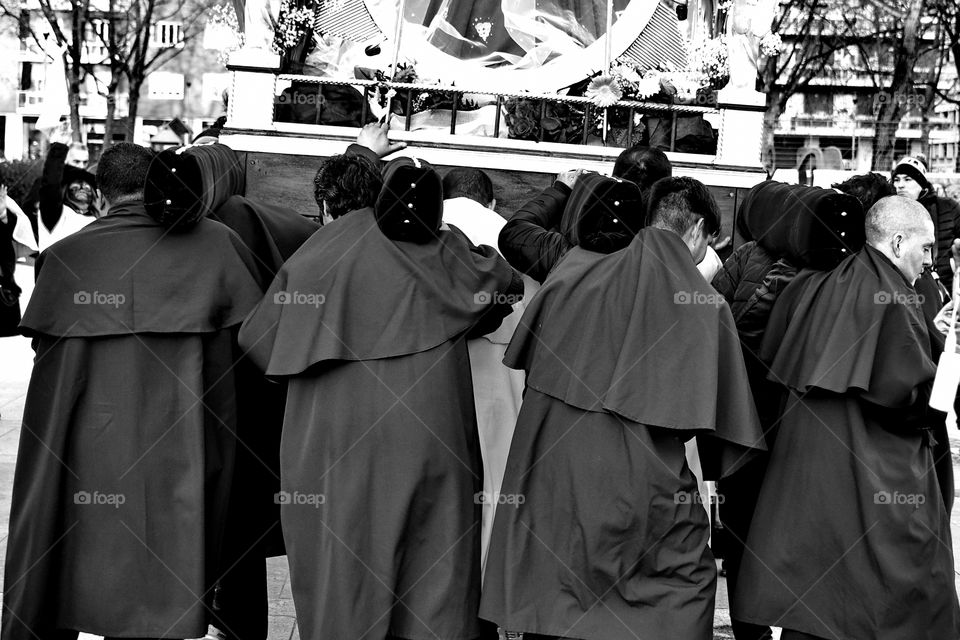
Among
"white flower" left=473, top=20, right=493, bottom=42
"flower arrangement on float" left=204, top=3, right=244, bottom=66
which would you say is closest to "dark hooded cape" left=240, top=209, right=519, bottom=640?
"flower arrangement on float" left=204, top=3, right=244, bottom=66

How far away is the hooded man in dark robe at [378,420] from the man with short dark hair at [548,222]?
23.4 inches

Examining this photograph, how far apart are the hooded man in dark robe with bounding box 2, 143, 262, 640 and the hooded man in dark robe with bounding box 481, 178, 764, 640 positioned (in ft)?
3.50

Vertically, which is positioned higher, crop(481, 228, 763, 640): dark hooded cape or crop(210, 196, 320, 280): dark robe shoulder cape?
crop(210, 196, 320, 280): dark robe shoulder cape

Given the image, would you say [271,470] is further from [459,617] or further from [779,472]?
[779,472]

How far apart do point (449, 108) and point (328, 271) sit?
10.1ft

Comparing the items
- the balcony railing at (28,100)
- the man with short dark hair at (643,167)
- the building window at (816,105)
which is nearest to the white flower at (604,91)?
the man with short dark hair at (643,167)

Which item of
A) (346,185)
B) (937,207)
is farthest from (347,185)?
(937,207)

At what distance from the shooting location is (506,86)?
6805 mm

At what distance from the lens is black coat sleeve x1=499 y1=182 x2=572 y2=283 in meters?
4.58

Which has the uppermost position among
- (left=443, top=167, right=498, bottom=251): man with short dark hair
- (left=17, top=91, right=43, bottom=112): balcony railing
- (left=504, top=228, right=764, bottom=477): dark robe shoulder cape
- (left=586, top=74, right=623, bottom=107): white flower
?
(left=17, top=91, right=43, bottom=112): balcony railing

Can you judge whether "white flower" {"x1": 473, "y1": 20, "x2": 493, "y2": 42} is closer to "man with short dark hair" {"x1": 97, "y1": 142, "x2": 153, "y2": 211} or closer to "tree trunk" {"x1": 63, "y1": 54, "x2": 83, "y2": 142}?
"man with short dark hair" {"x1": 97, "y1": 142, "x2": 153, "y2": 211}

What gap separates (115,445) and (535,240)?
170cm

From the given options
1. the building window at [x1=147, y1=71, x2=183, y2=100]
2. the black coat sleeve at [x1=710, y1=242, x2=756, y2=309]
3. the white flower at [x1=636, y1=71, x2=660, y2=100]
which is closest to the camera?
the black coat sleeve at [x1=710, y1=242, x2=756, y2=309]

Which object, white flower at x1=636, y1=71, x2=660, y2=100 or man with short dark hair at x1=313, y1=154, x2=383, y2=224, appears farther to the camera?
white flower at x1=636, y1=71, x2=660, y2=100
